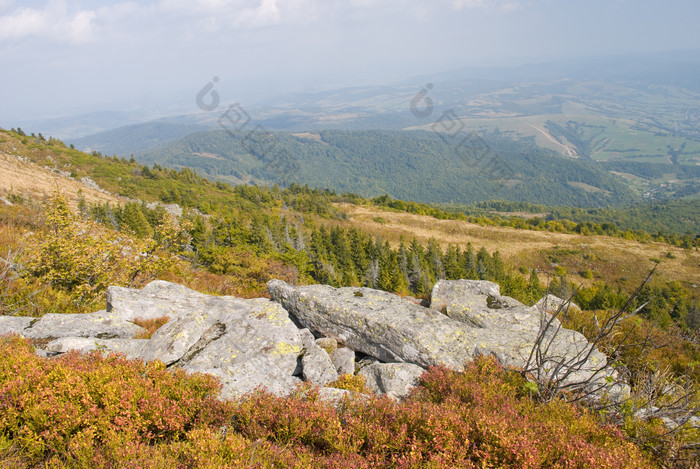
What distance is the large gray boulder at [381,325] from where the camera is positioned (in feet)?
28.7

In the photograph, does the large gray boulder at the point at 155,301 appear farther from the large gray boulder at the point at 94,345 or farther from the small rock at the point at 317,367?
the small rock at the point at 317,367

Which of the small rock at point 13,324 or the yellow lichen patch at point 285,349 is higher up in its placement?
the small rock at point 13,324

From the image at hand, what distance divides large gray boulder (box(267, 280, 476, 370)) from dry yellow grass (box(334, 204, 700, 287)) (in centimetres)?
5985

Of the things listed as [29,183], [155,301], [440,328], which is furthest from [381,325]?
[29,183]

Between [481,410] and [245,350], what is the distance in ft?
19.1

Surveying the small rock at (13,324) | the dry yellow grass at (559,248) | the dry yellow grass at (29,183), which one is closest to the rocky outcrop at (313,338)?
the small rock at (13,324)

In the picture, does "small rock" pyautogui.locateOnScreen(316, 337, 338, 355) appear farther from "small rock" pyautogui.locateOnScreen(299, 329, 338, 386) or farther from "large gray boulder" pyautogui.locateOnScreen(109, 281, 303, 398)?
"large gray boulder" pyautogui.locateOnScreen(109, 281, 303, 398)

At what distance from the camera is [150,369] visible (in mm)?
6023

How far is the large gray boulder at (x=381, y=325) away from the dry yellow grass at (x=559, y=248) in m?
59.8

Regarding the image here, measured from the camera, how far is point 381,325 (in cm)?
940

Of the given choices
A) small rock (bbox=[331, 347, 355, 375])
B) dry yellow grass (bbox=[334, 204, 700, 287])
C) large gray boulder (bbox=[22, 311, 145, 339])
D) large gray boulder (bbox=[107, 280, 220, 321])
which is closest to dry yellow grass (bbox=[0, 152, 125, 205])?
large gray boulder (bbox=[107, 280, 220, 321])

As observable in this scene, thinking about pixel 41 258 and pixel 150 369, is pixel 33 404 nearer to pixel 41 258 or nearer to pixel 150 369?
pixel 150 369

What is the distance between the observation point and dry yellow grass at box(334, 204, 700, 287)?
65.8 metres

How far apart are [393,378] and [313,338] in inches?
107
